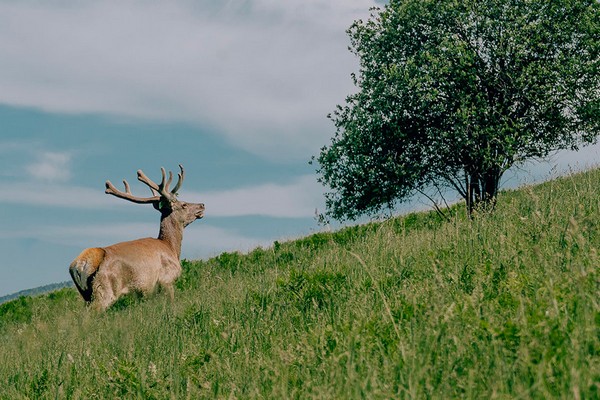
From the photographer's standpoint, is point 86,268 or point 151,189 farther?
point 151,189

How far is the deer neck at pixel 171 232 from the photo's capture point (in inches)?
658

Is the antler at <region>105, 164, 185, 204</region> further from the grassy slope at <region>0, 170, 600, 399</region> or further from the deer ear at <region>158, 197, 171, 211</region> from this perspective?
the grassy slope at <region>0, 170, 600, 399</region>

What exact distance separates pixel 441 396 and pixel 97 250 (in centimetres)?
1175

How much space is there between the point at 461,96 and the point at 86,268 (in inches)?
434

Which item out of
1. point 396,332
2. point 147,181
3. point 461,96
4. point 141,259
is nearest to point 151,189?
point 147,181

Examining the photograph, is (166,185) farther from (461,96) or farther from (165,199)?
(461,96)

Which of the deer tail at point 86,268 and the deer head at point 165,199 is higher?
the deer head at point 165,199

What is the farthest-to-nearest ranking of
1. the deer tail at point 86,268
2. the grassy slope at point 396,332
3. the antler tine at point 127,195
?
1. the antler tine at point 127,195
2. the deer tail at point 86,268
3. the grassy slope at point 396,332

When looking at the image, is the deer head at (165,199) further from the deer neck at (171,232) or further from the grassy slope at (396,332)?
the grassy slope at (396,332)

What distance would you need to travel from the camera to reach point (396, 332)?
471 cm

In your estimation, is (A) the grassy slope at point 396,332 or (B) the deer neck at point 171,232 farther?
(B) the deer neck at point 171,232

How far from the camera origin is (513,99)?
60.9 ft

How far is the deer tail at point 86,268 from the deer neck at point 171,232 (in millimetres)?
2707

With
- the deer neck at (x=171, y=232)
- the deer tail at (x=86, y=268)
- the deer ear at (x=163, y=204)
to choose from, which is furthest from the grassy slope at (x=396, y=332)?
the deer ear at (x=163, y=204)
